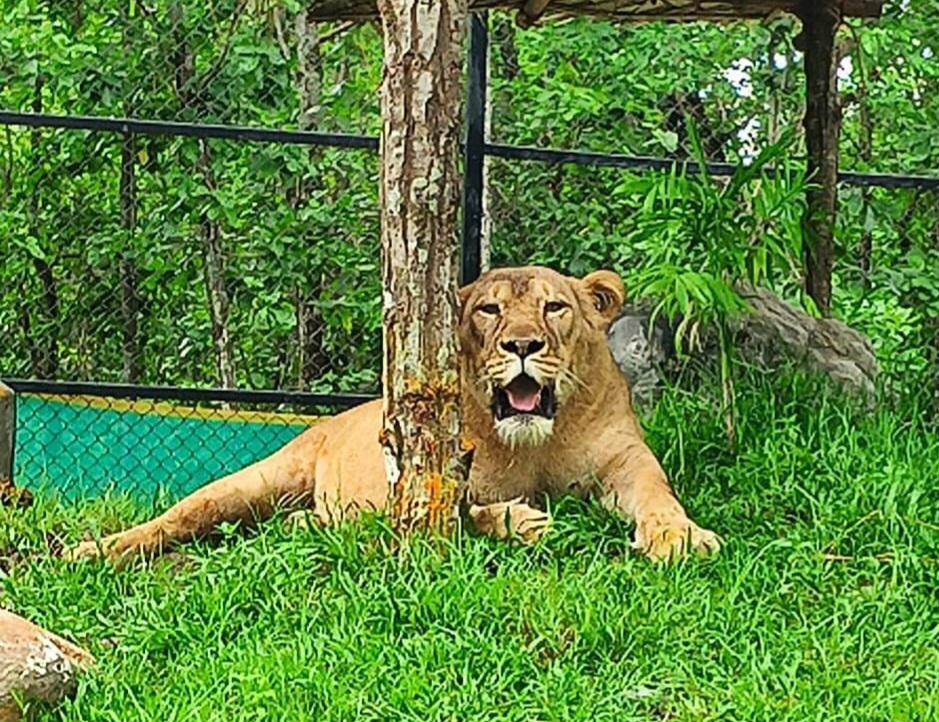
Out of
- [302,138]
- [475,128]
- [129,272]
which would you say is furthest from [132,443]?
[475,128]

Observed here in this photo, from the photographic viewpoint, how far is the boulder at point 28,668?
3.61 metres

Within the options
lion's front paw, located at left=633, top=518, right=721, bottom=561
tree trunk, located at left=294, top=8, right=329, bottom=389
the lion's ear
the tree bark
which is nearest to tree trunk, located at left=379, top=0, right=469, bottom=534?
lion's front paw, located at left=633, top=518, right=721, bottom=561

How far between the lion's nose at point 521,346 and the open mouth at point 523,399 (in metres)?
0.07

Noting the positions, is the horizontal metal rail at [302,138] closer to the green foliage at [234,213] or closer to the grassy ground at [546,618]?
the green foliage at [234,213]

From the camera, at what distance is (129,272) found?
7.83 meters

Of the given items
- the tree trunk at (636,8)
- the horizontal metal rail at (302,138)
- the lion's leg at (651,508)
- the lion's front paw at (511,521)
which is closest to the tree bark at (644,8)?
the tree trunk at (636,8)

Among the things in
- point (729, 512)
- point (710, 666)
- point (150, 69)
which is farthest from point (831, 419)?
point (150, 69)

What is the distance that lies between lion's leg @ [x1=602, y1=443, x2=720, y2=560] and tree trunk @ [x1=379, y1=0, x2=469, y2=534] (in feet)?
1.86

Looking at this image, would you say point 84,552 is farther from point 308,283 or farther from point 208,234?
point 208,234

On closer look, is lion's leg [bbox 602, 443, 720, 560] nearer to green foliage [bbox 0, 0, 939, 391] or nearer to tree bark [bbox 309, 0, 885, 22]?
tree bark [bbox 309, 0, 885, 22]

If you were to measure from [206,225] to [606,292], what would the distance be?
3195 mm

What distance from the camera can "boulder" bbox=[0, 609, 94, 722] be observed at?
3607mm

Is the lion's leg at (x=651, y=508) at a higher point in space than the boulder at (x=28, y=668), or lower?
higher

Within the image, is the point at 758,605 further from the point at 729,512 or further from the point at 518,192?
the point at 518,192
